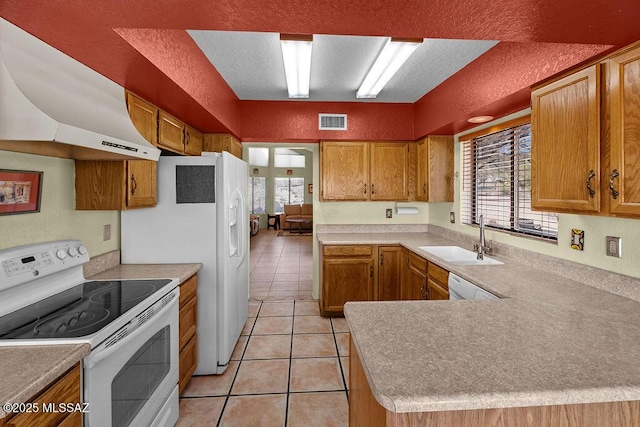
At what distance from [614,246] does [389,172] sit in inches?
89.2

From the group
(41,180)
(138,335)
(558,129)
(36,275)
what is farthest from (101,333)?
(558,129)

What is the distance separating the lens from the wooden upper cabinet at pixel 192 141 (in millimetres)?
2916

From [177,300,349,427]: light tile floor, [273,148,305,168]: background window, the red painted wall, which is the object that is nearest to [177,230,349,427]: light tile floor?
[177,300,349,427]: light tile floor

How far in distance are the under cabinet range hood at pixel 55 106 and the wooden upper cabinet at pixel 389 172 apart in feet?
8.24

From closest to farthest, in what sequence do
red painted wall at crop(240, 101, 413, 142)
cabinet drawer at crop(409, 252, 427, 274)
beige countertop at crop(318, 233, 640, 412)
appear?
beige countertop at crop(318, 233, 640, 412) < cabinet drawer at crop(409, 252, 427, 274) < red painted wall at crop(240, 101, 413, 142)

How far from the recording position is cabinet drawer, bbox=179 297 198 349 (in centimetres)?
211

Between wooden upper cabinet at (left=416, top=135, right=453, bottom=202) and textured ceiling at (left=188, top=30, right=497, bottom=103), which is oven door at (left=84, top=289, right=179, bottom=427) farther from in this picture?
wooden upper cabinet at (left=416, top=135, right=453, bottom=202)

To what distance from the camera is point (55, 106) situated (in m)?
1.31

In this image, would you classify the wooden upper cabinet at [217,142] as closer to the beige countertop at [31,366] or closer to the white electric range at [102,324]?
the white electric range at [102,324]

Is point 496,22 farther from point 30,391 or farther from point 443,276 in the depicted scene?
point 30,391

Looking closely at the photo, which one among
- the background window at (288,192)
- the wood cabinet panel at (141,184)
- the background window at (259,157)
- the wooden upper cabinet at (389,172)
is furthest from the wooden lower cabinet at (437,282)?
the background window at (288,192)

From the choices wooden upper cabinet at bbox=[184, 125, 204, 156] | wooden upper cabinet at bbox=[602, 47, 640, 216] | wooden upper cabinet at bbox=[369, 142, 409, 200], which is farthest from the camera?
wooden upper cabinet at bbox=[369, 142, 409, 200]

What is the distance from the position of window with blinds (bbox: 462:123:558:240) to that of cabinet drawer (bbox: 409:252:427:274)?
731 millimetres

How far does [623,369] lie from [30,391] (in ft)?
5.69
